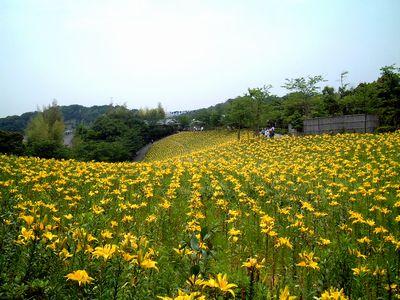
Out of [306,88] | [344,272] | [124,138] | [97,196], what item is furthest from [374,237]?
[124,138]

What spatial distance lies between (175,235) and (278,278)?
90.1 inches

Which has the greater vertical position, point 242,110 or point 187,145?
point 242,110

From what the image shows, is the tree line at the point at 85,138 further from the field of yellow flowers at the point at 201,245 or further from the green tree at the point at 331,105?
the green tree at the point at 331,105

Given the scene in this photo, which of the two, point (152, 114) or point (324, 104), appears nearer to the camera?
point (324, 104)

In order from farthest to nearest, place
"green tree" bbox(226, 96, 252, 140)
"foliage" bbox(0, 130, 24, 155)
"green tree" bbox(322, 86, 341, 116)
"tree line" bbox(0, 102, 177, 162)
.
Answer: "green tree" bbox(322, 86, 341, 116) → "green tree" bbox(226, 96, 252, 140) → "tree line" bbox(0, 102, 177, 162) → "foliage" bbox(0, 130, 24, 155)

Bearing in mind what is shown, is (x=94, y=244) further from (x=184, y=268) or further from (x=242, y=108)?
(x=242, y=108)

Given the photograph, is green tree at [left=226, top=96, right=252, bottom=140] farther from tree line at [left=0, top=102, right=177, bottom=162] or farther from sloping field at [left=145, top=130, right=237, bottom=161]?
tree line at [left=0, top=102, right=177, bottom=162]

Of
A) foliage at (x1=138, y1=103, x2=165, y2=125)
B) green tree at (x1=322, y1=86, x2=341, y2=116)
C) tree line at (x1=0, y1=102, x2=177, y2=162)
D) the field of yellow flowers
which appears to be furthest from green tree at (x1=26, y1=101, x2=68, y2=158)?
foliage at (x1=138, y1=103, x2=165, y2=125)

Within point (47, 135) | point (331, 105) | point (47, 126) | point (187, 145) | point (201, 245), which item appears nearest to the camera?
point (201, 245)

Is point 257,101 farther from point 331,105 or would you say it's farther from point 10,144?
point 10,144

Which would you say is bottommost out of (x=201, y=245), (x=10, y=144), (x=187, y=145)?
(x=187, y=145)

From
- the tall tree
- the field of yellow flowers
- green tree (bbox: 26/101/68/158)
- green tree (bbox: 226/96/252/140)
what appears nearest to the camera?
the field of yellow flowers

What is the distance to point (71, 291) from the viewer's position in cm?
275

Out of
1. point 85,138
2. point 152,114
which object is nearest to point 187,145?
point 85,138
